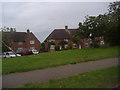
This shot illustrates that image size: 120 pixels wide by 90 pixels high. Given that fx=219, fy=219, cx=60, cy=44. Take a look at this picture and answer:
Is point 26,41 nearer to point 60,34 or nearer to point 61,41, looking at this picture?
point 60,34

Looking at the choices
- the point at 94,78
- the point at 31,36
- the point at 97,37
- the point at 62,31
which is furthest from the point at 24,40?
the point at 94,78

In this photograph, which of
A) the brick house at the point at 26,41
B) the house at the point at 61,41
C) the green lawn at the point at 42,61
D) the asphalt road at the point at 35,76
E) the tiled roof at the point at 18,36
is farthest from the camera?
the brick house at the point at 26,41

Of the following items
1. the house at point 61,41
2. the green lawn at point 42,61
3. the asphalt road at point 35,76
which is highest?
the house at point 61,41

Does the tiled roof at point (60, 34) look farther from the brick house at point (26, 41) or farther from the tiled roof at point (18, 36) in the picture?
the tiled roof at point (18, 36)

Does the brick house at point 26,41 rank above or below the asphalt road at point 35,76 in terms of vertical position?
above

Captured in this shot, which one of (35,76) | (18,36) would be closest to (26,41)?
(18,36)

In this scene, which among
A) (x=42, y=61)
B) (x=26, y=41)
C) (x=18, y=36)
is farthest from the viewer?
(x=18, y=36)

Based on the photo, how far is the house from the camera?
6039 cm

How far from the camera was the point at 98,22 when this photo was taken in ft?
122

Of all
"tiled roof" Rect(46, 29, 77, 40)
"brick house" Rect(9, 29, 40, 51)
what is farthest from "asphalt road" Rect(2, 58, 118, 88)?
"brick house" Rect(9, 29, 40, 51)

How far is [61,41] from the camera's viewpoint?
206 feet

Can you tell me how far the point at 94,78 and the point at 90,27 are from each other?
29.8 m

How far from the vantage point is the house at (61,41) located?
6039cm

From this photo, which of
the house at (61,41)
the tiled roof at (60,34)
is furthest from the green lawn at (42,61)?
the tiled roof at (60,34)
